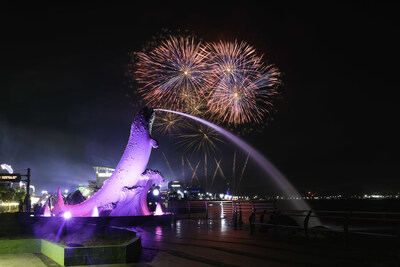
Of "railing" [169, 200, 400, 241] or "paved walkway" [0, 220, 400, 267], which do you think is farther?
"railing" [169, 200, 400, 241]

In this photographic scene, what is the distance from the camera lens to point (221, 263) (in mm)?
8672

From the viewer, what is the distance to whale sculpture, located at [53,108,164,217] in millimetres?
24297

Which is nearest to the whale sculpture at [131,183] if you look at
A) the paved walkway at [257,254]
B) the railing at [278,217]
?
the railing at [278,217]

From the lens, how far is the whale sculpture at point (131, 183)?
2430 centimetres

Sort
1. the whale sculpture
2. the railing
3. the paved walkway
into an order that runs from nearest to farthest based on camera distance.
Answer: the paved walkway
the railing
the whale sculpture

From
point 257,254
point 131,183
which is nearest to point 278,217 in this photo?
point 257,254

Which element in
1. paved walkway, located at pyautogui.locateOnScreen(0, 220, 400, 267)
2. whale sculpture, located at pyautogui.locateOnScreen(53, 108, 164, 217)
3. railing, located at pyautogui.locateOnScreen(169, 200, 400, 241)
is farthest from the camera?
whale sculpture, located at pyautogui.locateOnScreen(53, 108, 164, 217)

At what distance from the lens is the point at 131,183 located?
968 inches

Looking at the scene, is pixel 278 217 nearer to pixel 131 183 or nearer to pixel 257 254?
pixel 257 254

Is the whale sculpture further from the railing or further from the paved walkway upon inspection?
the paved walkway

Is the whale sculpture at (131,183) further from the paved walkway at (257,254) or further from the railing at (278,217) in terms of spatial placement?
the paved walkway at (257,254)

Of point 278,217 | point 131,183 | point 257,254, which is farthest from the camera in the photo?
point 131,183

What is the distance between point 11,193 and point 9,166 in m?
35.8

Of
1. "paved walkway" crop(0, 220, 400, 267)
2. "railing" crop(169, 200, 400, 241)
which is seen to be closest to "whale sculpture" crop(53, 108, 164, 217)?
"railing" crop(169, 200, 400, 241)
